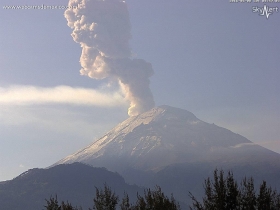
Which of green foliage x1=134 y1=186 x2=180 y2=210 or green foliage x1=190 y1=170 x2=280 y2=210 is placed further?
green foliage x1=134 y1=186 x2=180 y2=210

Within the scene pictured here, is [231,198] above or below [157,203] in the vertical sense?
below

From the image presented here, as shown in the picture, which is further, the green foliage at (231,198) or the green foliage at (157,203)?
the green foliage at (157,203)

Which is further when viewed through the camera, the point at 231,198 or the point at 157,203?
the point at 157,203

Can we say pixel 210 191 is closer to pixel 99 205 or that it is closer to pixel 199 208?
pixel 199 208

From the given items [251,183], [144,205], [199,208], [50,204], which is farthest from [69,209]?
[251,183]

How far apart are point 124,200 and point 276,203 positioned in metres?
19.3

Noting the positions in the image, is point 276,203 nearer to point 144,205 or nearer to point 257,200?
point 257,200

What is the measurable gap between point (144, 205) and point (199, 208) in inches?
379

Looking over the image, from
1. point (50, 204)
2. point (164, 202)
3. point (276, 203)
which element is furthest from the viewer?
point (50, 204)

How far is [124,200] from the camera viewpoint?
57.3m

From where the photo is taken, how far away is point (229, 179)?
43.3m

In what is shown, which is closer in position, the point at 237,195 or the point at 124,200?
the point at 237,195

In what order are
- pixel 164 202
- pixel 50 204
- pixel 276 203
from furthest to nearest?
pixel 50 204 < pixel 164 202 < pixel 276 203

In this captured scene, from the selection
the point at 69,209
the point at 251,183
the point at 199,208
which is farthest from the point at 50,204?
the point at 251,183
